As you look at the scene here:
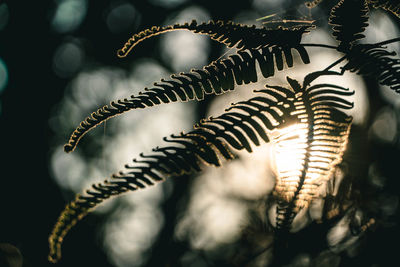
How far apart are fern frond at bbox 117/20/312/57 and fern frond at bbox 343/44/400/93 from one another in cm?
11

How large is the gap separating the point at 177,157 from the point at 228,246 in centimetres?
210

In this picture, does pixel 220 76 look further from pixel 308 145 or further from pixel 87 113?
pixel 87 113

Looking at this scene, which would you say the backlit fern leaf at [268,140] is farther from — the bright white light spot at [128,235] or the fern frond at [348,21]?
the bright white light spot at [128,235]

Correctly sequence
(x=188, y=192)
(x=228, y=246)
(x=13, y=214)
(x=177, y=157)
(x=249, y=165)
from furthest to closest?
1. (x=188, y=192)
2. (x=13, y=214)
3. (x=249, y=165)
4. (x=228, y=246)
5. (x=177, y=157)

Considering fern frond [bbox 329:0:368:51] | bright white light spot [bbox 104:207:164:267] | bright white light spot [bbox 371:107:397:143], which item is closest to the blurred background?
bright white light spot [bbox 104:207:164:267]

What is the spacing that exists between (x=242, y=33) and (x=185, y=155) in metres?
0.26

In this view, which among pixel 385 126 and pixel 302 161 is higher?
pixel 302 161

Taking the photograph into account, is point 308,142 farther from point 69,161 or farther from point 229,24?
point 69,161

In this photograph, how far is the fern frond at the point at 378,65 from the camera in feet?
1.71

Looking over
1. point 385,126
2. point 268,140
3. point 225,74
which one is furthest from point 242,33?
point 385,126

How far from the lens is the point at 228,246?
231 cm

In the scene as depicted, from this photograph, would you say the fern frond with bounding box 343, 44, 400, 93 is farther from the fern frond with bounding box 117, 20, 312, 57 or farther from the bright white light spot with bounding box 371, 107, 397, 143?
the bright white light spot with bounding box 371, 107, 397, 143

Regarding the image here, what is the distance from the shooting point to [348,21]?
57cm

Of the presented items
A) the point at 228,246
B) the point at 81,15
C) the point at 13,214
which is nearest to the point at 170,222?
the point at 13,214
